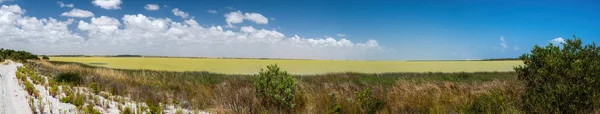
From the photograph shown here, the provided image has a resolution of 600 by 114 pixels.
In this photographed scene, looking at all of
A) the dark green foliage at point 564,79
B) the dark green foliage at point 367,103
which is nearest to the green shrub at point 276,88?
the dark green foliage at point 367,103

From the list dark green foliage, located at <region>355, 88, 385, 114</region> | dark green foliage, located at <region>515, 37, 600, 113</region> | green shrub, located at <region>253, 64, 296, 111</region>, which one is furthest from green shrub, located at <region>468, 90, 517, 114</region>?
green shrub, located at <region>253, 64, 296, 111</region>

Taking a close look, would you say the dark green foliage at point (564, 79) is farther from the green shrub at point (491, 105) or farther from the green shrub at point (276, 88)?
the green shrub at point (276, 88)

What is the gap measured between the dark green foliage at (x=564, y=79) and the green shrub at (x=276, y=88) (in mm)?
4557

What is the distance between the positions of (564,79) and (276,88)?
539cm

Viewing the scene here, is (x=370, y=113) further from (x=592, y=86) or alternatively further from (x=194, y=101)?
(x=194, y=101)

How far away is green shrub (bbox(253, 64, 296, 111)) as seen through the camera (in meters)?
7.73

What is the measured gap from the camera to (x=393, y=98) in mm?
9141

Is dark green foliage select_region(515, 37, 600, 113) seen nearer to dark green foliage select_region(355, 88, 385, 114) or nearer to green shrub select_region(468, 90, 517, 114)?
green shrub select_region(468, 90, 517, 114)

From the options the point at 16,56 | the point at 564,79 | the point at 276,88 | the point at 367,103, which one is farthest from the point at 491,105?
the point at 16,56

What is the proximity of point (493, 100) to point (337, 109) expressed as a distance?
2928 millimetres

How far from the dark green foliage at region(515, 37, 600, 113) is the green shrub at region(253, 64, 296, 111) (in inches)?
179

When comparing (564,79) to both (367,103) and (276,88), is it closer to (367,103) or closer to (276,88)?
(367,103)

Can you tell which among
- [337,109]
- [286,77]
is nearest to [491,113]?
[337,109]

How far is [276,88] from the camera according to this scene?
25.8 feet
